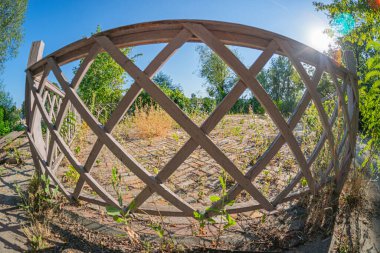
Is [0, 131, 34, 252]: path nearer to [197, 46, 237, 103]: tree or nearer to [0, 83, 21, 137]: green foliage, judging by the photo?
[0, 83, 21, 137]: green foliage

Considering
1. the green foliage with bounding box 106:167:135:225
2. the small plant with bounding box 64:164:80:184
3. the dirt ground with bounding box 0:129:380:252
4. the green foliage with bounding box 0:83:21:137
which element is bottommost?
the dirt ground with bounding box 0:129:380:252

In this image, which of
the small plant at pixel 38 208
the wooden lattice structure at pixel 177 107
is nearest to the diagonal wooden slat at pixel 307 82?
the wooden lattice structure at pixel 177 107

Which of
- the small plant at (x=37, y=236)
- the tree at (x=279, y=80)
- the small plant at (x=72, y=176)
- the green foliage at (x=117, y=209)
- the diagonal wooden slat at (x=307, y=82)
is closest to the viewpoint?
the green foliage at (x=117, y=209)

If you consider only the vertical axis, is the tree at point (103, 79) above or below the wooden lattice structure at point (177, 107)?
above

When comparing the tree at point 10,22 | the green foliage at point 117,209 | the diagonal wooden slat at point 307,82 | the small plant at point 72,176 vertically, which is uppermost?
the tree at point 10,22

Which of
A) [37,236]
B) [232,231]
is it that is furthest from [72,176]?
[232,231]

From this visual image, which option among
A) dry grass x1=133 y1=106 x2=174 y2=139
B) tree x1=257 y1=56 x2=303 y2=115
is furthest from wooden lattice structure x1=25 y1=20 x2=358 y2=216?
tree x1=257 y1=56 x2=303 y2=115

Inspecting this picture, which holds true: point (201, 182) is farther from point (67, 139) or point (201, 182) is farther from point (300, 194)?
point (67, 139)

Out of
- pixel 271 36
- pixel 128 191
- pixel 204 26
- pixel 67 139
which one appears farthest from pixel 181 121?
pixel 67 139

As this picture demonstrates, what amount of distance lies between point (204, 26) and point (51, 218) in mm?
1950

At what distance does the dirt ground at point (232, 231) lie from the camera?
1687 mm

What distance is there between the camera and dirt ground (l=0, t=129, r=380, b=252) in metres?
1.69

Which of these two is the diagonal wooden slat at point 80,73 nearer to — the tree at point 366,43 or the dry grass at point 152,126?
the tree at point 366,43

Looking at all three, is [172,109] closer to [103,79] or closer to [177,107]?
[177,107]
